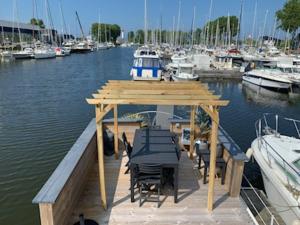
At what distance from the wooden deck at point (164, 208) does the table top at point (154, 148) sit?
78cm

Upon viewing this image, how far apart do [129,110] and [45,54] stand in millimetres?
32583

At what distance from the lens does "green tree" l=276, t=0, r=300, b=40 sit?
46562 millimetres

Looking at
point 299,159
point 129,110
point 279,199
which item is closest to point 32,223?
point 279,199

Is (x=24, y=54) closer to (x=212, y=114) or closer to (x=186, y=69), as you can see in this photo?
(x=186, y=69)

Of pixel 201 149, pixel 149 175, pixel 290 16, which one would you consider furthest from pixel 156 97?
pixel 290 16

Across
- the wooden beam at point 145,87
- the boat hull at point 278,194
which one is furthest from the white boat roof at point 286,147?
the wooden beam at point 145,87

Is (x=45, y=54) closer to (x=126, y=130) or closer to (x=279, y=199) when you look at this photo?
(x=126, y=130)

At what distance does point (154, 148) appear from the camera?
4848 mm

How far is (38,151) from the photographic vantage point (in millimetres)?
9516

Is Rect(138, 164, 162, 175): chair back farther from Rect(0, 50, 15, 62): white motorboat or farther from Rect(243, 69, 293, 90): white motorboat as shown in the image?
Rect(0, 50, 15, 62): white motorboat

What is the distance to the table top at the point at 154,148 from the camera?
4.35 meters

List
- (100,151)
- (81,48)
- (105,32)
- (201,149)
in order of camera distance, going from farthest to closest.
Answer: (105,32), (81,48), (201,149), (100,151)

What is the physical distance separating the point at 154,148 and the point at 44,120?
402 inches

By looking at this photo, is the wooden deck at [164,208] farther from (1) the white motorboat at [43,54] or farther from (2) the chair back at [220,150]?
(1) the white motorboat at [43,54]
